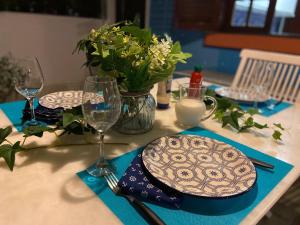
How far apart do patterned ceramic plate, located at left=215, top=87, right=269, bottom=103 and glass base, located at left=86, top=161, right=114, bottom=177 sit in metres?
0.79

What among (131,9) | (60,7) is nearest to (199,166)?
(60,7)

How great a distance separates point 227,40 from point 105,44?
2.05 metres

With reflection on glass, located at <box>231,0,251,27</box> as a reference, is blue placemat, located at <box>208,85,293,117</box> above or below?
below

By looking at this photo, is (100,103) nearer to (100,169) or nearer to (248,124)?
(100,169)

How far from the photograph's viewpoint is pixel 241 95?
126 centimetres

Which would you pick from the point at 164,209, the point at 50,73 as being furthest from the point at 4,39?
the point at 164,209


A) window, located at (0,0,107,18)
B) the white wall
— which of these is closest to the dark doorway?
window, located at (0,0,107,18)

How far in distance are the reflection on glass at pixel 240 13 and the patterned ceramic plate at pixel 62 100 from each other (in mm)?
2126

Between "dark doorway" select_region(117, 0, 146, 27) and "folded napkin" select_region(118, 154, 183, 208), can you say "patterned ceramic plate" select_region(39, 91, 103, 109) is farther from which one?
"dark doorway" select_region(117, 0, 146, 27)

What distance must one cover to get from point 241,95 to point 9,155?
107cm

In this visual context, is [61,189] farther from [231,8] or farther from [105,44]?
[231,8]

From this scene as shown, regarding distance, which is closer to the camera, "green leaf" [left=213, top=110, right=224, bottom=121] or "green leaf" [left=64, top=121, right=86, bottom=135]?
"green leaf" [left=64, top=121, right=86, bottom=135]

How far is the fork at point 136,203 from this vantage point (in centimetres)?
43

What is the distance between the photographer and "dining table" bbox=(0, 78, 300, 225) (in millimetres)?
449
